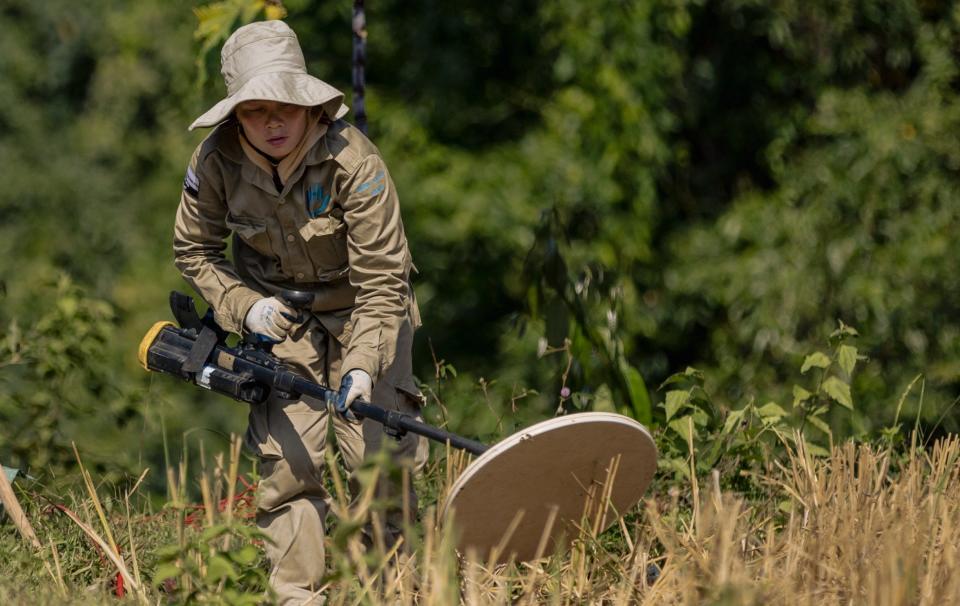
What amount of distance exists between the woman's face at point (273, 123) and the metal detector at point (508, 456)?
390 millimetres

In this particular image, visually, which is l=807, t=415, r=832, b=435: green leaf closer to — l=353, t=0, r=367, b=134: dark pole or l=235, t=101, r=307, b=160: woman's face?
l=353, t=0, r=367, b=134: dark pole

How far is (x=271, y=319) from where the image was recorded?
3.94 metres

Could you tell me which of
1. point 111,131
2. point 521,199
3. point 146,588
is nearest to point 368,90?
point 521,199

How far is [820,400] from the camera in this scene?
5.24 m

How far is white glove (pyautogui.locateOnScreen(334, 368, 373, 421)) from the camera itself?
3.67 m

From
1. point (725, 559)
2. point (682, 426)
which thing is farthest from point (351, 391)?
point (682, 426)

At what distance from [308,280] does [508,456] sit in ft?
3.09

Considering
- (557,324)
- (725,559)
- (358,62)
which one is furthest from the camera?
(557,324)

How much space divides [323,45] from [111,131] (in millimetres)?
5370

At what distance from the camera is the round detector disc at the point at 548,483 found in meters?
3.47

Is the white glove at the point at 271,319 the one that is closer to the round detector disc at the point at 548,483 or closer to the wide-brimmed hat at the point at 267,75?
A: the wide-brimmed hat at the point at 267,75

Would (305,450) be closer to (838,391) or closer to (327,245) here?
(327,245)

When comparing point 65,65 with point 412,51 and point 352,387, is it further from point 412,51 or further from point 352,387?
point 352,387

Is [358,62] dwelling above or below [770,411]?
above
